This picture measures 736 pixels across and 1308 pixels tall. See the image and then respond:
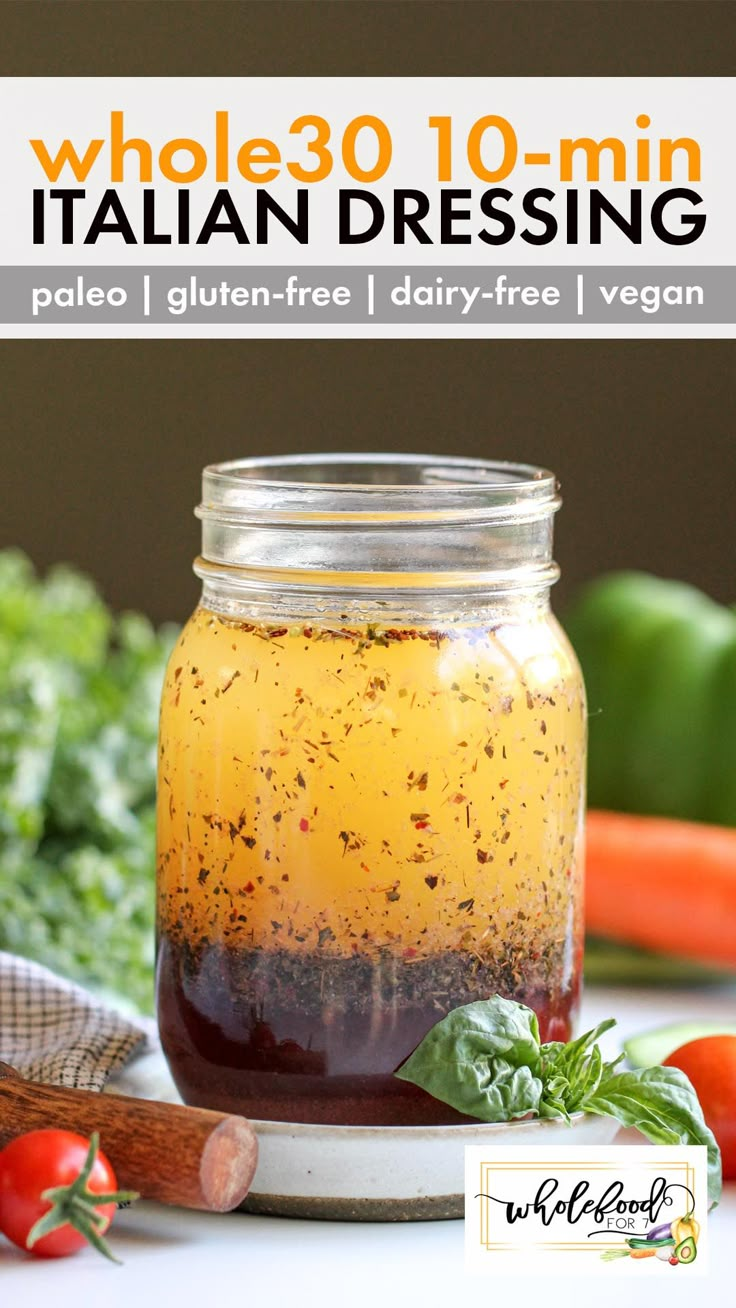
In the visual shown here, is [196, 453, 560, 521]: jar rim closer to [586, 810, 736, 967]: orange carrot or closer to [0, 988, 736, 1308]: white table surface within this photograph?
[0, 988, 736, 1308]: white table surface

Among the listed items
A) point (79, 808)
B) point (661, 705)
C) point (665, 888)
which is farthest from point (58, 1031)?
point (661, 705)

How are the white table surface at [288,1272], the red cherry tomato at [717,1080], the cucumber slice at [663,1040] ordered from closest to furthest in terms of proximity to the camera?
the white table surface at [288,1272]
the red cherry tomato at [717,1080]
the cucumber slice at [663,1040]

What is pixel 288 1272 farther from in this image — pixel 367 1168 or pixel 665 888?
pixel 665 888

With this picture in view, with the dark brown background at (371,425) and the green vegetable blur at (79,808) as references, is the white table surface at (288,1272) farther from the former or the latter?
the dark brown background at (371,425)

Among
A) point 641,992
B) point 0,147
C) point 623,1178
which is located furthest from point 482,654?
point 641,992

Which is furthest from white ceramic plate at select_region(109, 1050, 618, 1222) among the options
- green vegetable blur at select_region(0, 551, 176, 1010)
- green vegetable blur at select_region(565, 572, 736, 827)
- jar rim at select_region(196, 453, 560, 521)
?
green vegetable blur at select_region(565, 572, 736, 827)

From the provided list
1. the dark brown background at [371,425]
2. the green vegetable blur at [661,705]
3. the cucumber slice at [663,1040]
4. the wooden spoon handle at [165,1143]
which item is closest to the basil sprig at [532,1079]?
the wooden spoon handle at [165,1143]

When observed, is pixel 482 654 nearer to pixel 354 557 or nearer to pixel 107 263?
pixel 354 557
